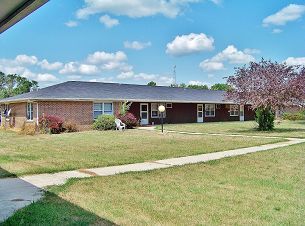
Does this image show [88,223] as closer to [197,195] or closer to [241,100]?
[197,195]

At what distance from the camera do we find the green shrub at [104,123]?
87.7 ft

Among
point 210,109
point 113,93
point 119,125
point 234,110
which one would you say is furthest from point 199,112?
point 119,125

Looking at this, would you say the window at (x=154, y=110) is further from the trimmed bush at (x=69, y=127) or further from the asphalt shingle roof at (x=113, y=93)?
the trimmed bush at (x=69, y=127)

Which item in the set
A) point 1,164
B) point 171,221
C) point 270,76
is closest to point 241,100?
point 270,76

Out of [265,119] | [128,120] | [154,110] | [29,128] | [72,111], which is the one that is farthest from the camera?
[154,110]

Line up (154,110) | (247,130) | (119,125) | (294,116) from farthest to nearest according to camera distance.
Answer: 1. (294,116)
2. (154,110)
3. (119,125)
4. (247,130)

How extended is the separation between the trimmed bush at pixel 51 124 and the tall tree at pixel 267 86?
1118cm

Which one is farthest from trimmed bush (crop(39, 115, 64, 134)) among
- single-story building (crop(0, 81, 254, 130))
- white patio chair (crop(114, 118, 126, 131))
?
white patio chair (crop(114, 118, 126, 131))

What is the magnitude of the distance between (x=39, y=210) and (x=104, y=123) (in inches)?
826

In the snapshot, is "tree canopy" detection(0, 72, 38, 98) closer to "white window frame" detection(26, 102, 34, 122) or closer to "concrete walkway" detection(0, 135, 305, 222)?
"white window frame" detection(26, 102, 34, 122)

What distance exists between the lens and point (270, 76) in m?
22.7

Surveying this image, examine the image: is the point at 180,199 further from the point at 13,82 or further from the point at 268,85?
the point at 13,82

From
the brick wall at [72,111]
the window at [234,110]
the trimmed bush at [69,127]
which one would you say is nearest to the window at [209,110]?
the window at [234,110]

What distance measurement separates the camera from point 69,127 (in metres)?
25.6
